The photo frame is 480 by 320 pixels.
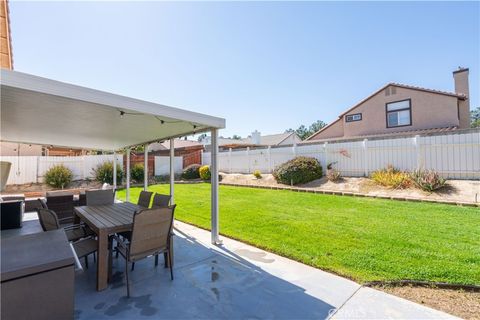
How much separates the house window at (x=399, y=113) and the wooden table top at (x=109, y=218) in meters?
18.1

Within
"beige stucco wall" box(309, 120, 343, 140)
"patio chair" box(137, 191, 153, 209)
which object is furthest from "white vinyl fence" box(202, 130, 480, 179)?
"patio chair" box(137, 191, 153, 209)

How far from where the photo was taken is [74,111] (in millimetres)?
4344

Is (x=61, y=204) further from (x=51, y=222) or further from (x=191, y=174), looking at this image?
(x=191, y=174)

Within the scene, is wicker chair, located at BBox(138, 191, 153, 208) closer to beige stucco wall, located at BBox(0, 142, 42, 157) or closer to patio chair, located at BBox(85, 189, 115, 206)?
patio chair, located at BBox(85, 189, 115, 206)

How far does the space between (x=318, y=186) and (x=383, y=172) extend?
2.73 meters

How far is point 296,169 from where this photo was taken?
40.1ft

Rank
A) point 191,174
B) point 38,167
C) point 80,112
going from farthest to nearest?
point 191,174, point 38,167, point 80,112

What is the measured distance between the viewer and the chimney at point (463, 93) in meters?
15.6

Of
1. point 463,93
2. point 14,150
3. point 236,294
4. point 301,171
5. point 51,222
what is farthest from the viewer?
point 14,150

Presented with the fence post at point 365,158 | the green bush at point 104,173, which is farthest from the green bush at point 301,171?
the green bush at point 104,173

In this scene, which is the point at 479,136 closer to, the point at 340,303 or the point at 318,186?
the point at 318,186

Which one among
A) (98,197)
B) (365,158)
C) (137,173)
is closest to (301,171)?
(365,158)

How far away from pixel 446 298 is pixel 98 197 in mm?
6452

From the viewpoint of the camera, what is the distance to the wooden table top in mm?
3563
